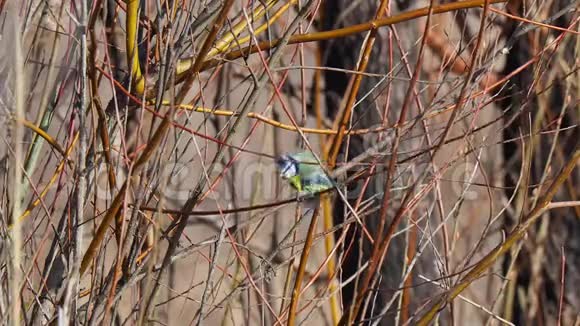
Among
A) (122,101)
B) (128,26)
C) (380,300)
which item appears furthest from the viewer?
(380,300)

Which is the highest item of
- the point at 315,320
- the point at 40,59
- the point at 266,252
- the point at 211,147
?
the point at 40,59

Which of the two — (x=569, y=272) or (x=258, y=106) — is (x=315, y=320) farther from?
(x=569, y=272)

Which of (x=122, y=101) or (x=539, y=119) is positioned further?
(x=539, y=119)

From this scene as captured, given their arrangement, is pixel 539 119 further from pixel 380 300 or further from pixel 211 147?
pixel 211 147

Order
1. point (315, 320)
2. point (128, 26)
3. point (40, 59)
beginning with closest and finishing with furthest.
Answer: point (128, 26) < point (40, 59) < point (315, 320)

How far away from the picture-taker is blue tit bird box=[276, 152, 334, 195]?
1720mm

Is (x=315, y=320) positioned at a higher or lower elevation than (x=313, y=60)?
lower

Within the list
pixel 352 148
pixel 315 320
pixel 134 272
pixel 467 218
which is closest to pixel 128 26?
pixel 134 272

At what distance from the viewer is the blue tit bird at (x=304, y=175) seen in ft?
5.64

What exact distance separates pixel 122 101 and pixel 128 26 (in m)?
0.20

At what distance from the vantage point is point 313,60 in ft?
12.4

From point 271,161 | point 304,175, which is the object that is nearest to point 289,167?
point 304,175

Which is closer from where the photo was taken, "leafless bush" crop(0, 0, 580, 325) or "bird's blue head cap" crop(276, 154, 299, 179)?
"leafless bush" crop(0, 0, 580, 325)

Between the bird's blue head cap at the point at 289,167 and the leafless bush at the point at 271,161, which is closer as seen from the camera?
the leafless bush at the point at 271,161
